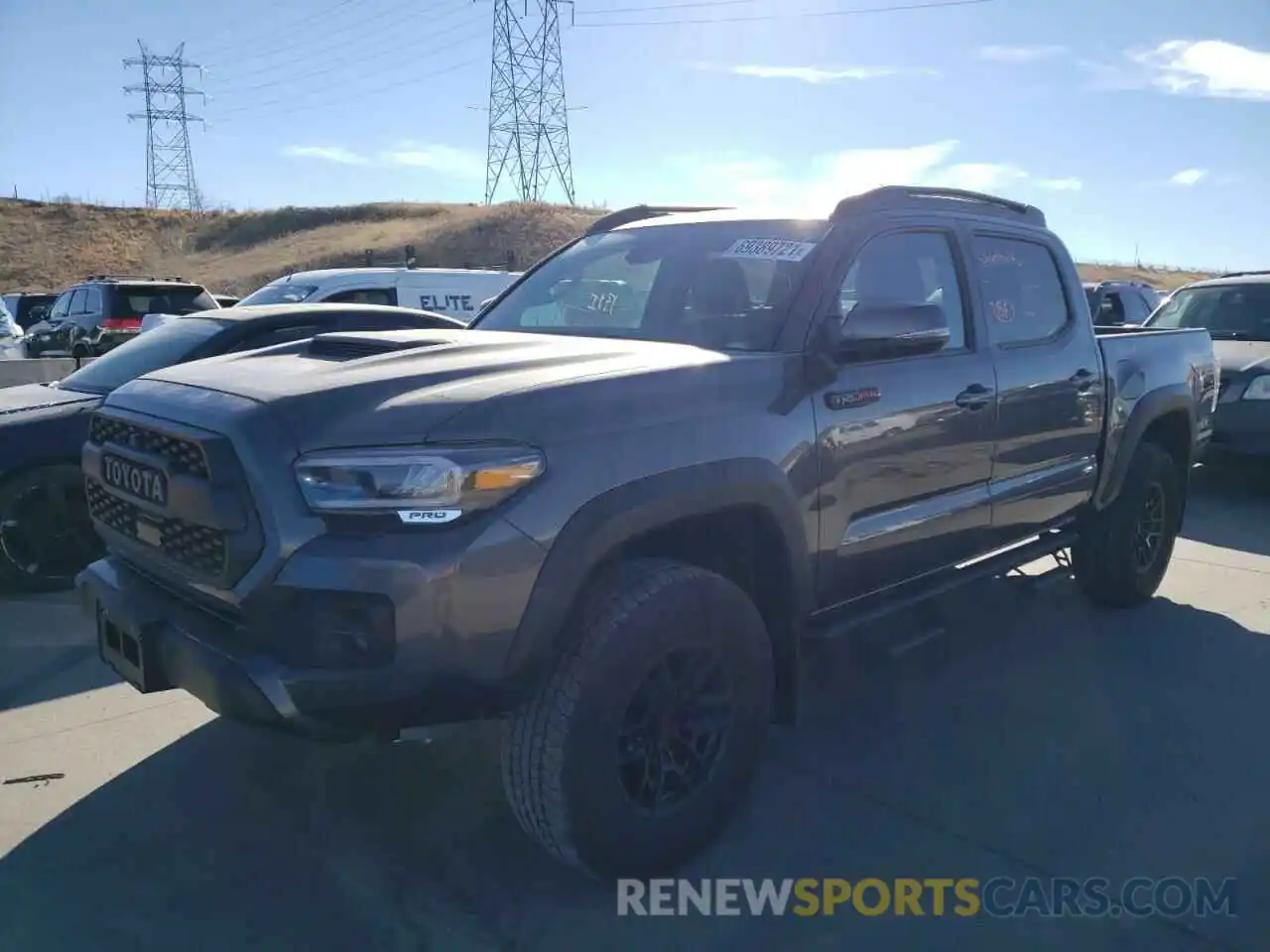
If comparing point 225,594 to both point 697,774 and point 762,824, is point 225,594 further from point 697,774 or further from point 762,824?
point 762,824

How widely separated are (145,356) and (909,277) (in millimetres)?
4396

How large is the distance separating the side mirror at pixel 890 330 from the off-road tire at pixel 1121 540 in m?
2.34

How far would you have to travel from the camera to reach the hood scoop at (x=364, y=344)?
125 inches

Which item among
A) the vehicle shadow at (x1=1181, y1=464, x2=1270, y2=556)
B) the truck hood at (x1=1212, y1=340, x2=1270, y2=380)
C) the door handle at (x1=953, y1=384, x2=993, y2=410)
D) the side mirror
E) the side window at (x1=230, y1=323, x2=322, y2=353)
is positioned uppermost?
the side mirror

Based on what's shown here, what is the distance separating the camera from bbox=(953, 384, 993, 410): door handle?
390cm

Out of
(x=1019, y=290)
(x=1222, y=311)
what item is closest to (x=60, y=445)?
(x=1019, y=290)

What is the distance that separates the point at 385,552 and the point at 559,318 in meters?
1.87

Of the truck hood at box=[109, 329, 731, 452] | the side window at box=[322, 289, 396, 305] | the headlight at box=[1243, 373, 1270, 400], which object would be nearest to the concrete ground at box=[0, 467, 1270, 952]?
the truck hood at box=[109, 329, 731, 452]

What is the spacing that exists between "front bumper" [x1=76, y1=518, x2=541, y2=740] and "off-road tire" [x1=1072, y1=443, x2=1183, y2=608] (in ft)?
12.1

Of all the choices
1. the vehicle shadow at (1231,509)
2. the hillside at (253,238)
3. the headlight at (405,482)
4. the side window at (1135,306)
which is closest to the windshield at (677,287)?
the headlight at (405,482)

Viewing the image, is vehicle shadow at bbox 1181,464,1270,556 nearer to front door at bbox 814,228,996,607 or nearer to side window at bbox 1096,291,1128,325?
side window at bbox 1096,291,1128,325

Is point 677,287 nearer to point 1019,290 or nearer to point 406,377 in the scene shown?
point 406,377

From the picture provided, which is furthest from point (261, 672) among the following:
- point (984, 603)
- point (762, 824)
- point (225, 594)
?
point (984, 603)

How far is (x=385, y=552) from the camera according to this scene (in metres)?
2.42
